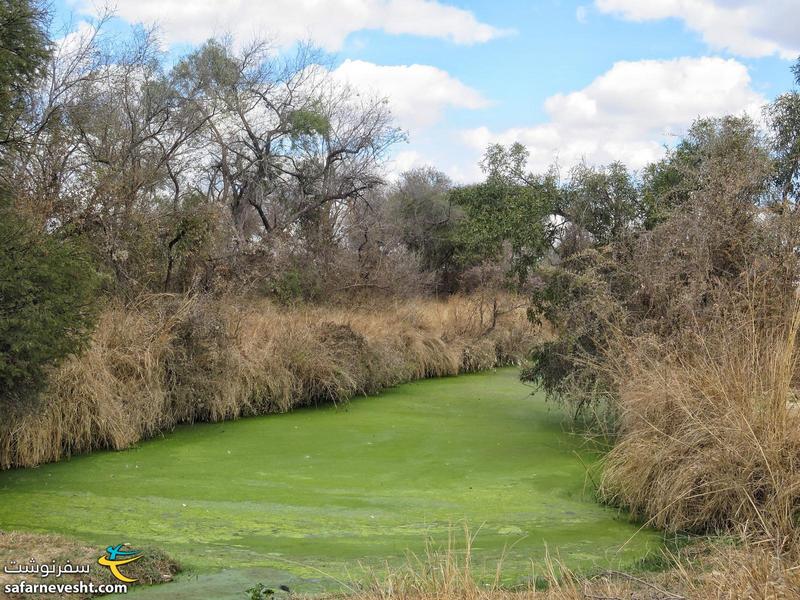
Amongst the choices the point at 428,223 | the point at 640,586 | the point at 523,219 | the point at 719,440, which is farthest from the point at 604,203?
the point at 428,223

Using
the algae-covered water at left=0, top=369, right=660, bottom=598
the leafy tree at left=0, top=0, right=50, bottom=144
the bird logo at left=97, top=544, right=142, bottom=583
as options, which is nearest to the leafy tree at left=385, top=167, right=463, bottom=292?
the algae-covered water at left=0, top=369, right=660, bottom=598

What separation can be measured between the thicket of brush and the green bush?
1.77ft

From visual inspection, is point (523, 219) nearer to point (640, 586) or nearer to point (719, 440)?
point (719, 440)

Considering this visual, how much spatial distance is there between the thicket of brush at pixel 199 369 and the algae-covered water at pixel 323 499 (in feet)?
0.98

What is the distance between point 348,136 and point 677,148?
29.4ft

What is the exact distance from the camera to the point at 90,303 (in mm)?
6742

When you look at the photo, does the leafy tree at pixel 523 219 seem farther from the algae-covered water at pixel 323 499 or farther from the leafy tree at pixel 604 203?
the algae-covered water at pixel 323 499

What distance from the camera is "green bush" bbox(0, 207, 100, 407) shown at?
5.79m

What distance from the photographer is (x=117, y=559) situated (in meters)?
4.58

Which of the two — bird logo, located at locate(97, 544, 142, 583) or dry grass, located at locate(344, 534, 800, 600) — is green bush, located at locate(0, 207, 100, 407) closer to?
bird logo, located at locate(97, 544, 142, 583)

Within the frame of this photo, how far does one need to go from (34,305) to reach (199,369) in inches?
146

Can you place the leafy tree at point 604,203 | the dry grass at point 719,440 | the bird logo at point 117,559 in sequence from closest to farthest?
the bird logo at point 117,559 → the dry grass at point 719,440 → the leafy tree at point 604,203

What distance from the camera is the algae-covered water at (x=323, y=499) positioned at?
4992 millimetres

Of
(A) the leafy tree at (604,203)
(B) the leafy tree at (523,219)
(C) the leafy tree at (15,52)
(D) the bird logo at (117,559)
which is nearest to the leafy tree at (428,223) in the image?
(B) the leafy tree at (523,219)
